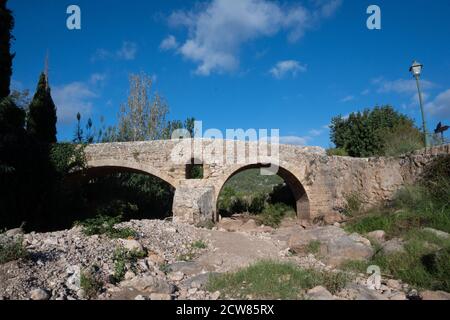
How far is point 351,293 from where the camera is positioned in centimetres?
415

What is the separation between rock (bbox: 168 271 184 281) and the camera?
5030 millimetres

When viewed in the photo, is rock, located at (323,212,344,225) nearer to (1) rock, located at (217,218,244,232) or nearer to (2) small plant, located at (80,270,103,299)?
(1) rock, located at (217,218,244,232)

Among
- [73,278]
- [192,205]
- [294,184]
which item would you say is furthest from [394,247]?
[294,184]

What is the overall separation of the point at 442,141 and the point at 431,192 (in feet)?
7.99

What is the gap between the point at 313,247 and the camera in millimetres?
6926

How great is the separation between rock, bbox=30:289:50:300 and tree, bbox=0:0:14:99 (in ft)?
27.3

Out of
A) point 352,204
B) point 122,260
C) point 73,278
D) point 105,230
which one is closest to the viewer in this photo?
point 73,278

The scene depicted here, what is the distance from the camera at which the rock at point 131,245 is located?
5770 mm

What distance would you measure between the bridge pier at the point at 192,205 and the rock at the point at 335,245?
312 centimetres

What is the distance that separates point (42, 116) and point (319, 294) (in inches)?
581

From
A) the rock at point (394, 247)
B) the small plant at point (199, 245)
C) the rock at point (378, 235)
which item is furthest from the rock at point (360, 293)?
the small plant at point (199, 245)

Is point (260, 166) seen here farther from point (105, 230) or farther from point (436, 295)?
point (436, 295)

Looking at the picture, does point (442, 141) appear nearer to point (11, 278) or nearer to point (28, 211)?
point (11, 278)
